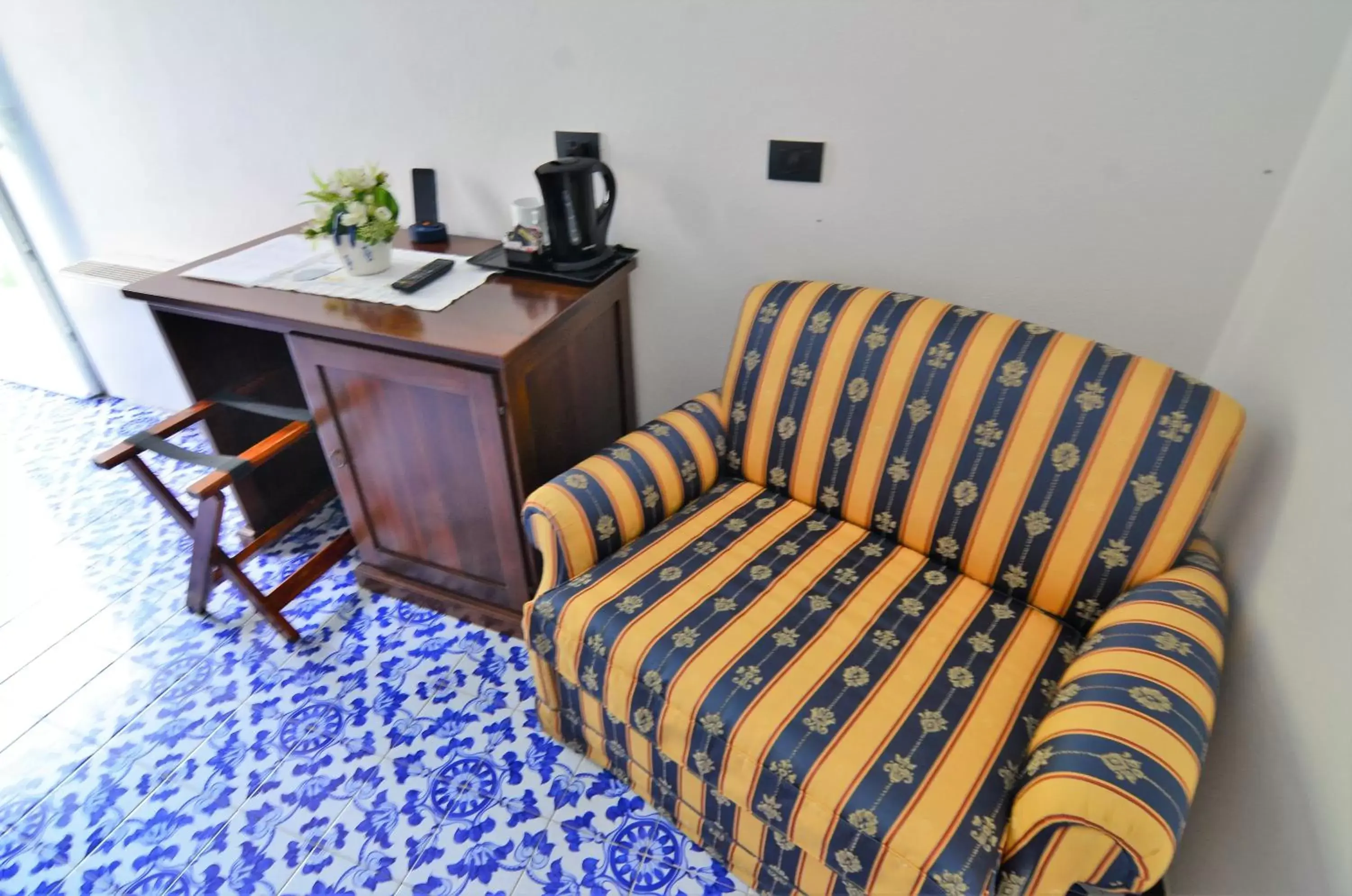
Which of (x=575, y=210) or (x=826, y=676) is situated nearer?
(x=826, y=676)

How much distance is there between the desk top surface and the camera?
1.30 m

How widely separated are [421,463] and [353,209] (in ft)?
1.81

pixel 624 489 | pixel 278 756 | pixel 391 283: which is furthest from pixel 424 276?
pixel 278 756

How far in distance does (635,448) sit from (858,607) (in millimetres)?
513

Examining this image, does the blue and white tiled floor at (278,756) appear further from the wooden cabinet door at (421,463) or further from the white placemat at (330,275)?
the white placemat at (330,275)

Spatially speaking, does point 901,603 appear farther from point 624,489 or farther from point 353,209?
point 353,209

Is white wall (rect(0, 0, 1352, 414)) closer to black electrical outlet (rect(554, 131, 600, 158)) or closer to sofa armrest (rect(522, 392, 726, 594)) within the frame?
black electrical outlet (rect(554, 131, 600, 158))

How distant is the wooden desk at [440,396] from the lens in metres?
1.33

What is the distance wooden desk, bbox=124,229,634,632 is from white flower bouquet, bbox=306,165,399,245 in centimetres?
17

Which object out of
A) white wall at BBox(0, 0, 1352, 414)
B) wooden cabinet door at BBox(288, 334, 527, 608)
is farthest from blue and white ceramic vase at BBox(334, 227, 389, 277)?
white wall at BBox(0, 0, 1352, 414)

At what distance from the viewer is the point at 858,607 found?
1188mm

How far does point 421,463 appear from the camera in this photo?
150 cm

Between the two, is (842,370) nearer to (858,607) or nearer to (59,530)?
(858,607)

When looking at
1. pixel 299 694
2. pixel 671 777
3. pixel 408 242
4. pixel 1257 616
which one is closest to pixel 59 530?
pixel 299 694
